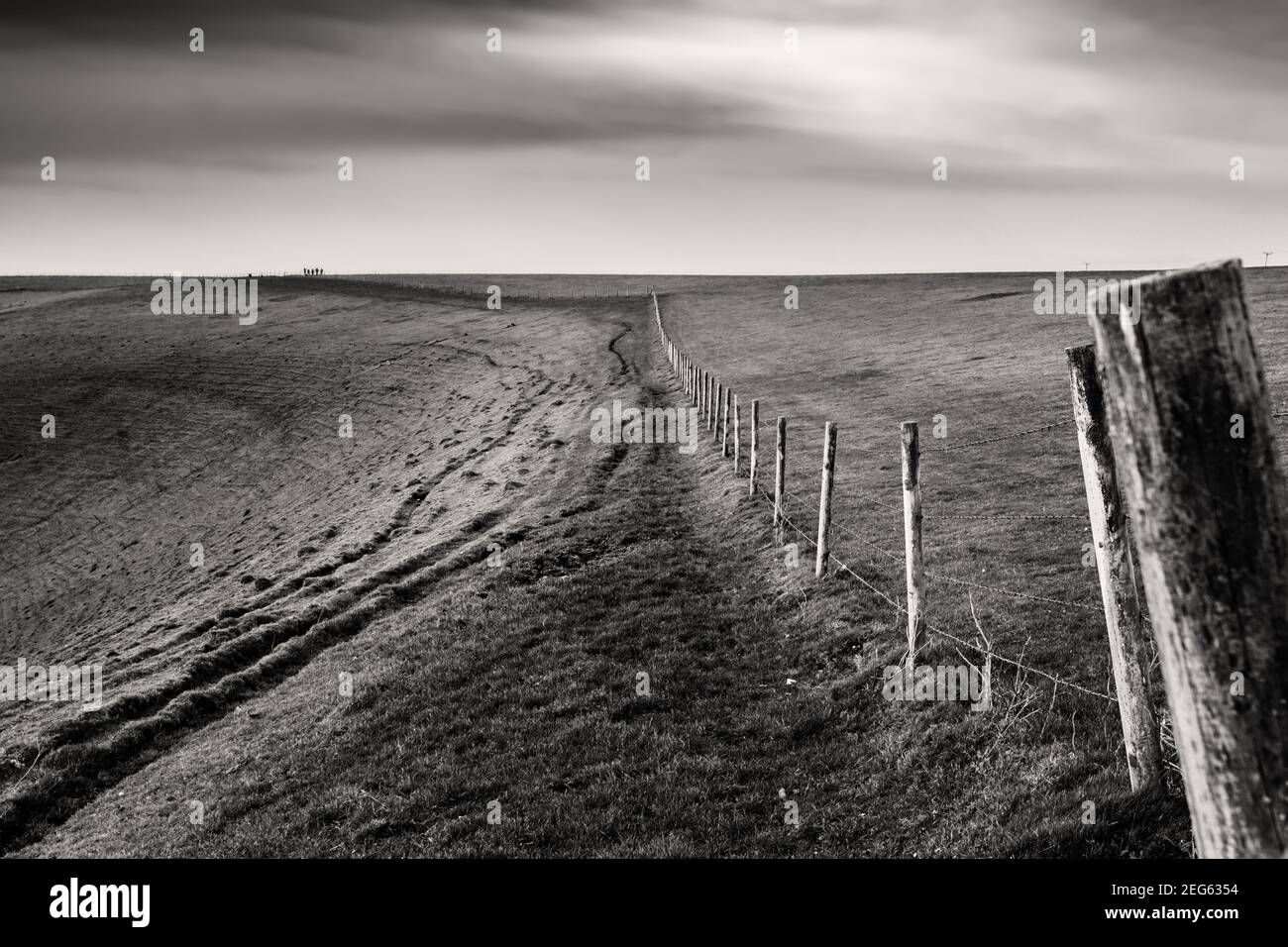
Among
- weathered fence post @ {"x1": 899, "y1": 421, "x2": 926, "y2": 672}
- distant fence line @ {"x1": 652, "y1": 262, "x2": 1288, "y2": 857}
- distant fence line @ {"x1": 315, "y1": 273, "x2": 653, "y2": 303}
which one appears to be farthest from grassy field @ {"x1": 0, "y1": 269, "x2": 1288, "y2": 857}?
distant fence line @ {"x1": 315, "y1": 273, "x2": 653, "y2": 303}

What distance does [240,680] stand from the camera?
15.3 metres

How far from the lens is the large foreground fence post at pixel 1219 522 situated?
9.35 feet

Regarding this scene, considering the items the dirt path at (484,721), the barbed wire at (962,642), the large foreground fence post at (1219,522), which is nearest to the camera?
the large foreground fence post at (1219,522)

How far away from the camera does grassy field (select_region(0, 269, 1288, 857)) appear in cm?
856

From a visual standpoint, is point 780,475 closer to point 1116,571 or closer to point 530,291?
point 1116,571

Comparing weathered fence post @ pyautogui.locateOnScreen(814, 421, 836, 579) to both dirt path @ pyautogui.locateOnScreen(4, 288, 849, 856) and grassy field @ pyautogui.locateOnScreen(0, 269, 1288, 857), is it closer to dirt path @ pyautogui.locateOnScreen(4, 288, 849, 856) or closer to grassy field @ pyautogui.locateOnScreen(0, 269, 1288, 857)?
grassy field @ pyautogui.locateOnScreen(0, 269, 1288, 857)

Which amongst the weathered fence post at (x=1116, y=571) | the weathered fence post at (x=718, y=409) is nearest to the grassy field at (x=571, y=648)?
the weathered fence post at (x=1116, y=571)

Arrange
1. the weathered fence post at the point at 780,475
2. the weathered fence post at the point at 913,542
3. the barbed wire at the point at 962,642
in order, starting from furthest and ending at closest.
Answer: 1. the weathered fence post at the point at 780,475
2. the weathered fence post at the point at 913,542
3. the barbed wire at the point at 962,642

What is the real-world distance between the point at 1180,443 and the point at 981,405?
30346 millimetres

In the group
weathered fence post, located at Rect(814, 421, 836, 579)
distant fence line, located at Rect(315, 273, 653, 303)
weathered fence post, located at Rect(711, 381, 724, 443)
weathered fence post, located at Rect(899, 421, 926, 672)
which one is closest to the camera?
weathered fence post, located at Rect(899, 421, 926, 672)

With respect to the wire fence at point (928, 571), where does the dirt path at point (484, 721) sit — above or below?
below

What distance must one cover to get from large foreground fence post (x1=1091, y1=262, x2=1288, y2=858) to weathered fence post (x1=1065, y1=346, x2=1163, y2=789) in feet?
14.6

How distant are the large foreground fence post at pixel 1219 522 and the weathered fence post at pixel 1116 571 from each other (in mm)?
4449

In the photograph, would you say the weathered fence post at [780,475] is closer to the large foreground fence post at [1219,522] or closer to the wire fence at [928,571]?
the wire fence at [928,571]
